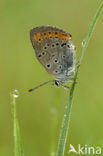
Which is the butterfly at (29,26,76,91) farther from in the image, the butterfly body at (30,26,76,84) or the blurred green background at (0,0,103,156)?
the blurred green background at (0,0,103,156)

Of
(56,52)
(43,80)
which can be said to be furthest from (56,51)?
(43,80)

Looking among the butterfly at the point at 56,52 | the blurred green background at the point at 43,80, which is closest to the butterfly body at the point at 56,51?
the butterfly at the point at 56,52

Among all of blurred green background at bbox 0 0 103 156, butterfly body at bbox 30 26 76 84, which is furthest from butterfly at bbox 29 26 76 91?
blurred green background at bbox 0 0 103 156

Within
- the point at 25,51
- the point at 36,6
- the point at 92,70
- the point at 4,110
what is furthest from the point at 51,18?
the point at 4,110

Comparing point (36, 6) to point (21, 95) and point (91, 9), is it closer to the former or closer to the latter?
point (91, 9)

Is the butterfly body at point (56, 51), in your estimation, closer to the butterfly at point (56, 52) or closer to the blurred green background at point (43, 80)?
the butterfly at point (56, 52)

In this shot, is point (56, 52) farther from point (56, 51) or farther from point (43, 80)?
point (43, 80)

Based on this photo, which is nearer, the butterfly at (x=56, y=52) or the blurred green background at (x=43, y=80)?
the butterfly at (x=56, y=52)
